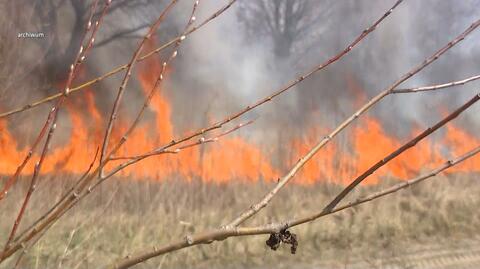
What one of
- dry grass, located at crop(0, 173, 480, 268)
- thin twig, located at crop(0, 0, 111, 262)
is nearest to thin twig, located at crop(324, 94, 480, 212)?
thin twig, located at crop(0, 0, 111, 262)

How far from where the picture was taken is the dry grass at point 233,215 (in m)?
5.79

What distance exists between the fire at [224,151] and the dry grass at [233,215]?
207 mm

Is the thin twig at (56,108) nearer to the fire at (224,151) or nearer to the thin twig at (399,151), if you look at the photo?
the thin twig at (399,151)

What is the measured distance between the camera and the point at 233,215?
6.46 m

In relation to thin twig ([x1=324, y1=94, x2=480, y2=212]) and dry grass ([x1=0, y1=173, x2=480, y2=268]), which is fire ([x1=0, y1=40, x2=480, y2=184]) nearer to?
dry grass ([x1=0, y1=173, x2=480, y2=268])

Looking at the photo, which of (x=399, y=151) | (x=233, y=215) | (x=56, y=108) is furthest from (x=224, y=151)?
(x=399, y=151)

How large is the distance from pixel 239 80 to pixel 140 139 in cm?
145

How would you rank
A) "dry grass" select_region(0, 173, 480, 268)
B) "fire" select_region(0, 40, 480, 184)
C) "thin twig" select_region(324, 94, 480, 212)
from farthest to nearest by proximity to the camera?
"fire" select_region(0, 40, 480, 184), "dry grass" select_region(0, 173, 480, 268), "thin twig" select_region(324, 94, 480, 212)

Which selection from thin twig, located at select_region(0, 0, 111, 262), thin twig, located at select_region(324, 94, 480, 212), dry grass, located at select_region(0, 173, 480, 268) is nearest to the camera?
thin twig, located at select_region(324, 94, 480, 212)

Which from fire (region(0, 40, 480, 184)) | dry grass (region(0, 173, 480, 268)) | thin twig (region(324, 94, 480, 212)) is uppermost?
fire (region(0, 40, 480, 184))

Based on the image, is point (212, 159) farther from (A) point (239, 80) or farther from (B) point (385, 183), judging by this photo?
(B) point (385, 183)

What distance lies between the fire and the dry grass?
0.21 metres

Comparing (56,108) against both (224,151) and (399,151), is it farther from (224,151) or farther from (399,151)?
(224,151)

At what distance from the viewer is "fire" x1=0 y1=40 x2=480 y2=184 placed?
6.98m
